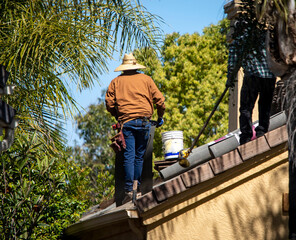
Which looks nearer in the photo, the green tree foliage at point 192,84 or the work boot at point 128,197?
the work boot at point 128,197

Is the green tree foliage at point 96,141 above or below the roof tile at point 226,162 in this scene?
above

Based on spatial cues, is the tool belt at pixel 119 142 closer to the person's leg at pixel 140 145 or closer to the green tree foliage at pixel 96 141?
the person's leg at pixel 140 145

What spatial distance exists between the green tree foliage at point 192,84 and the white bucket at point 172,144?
18.3 m

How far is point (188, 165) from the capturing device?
7414 mm

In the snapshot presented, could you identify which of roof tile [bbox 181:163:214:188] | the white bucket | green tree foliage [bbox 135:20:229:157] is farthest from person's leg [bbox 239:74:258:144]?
green tree foliage [bbox 135:20:229:157]

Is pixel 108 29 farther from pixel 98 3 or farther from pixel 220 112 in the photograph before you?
pixel 220 112

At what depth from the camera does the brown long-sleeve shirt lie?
7316 millimetres

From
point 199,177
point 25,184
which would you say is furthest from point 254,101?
point 25,184

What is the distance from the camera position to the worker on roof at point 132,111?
23.8ft

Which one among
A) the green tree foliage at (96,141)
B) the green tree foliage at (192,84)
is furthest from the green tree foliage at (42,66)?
the green tree foliage at (96,141)

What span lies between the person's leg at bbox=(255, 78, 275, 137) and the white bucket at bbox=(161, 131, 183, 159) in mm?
2350

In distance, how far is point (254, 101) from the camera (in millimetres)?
6816

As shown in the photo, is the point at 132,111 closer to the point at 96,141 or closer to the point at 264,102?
the point at 264,102

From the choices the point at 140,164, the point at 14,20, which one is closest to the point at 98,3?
the point at 14,20
